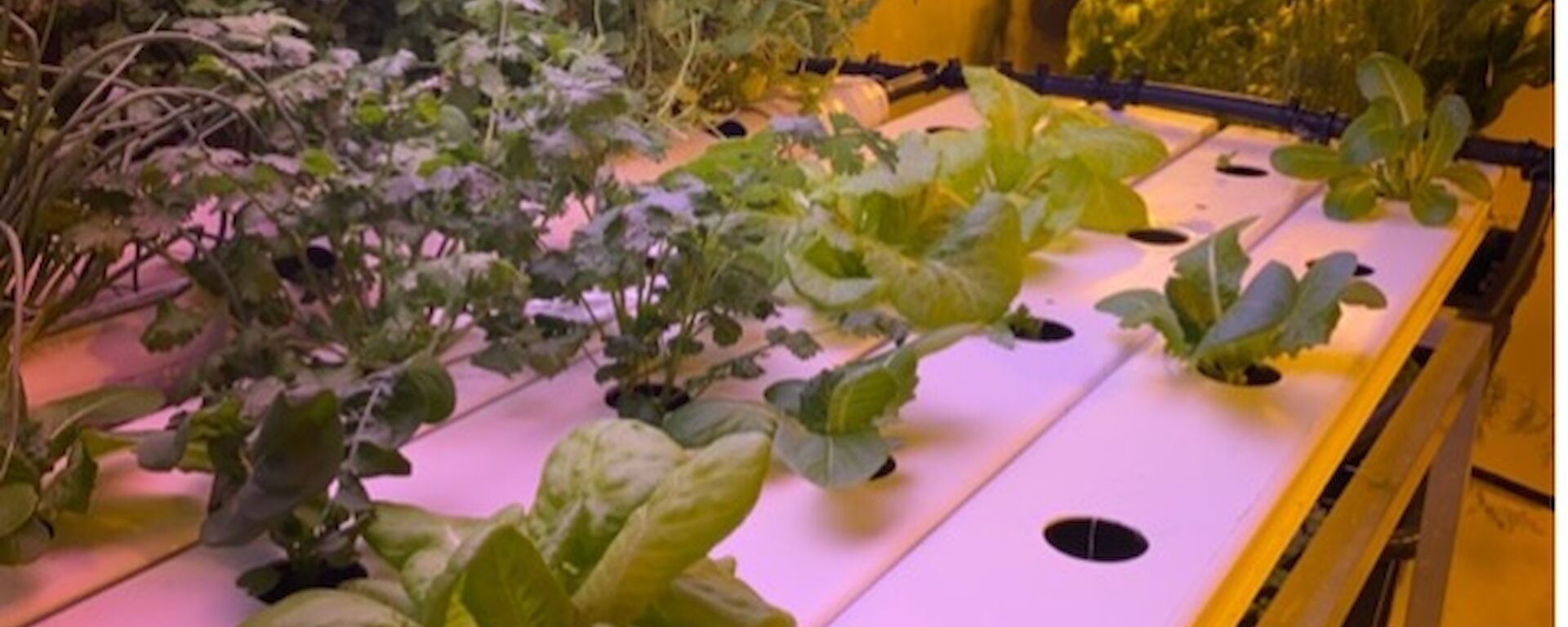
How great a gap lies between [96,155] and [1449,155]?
4.14 feet

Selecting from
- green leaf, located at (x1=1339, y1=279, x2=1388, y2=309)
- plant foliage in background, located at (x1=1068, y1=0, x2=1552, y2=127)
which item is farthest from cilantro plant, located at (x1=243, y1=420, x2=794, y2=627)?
plant foliage in background, located at (x1=1068, y1=0, x2=1552, y2=127)

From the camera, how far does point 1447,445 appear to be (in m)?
1.53

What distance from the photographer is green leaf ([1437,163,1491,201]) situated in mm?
1588

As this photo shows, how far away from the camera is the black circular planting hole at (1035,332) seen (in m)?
1.18

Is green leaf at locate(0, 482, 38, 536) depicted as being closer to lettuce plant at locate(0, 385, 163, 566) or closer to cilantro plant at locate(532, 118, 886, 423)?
lettuce plant at locate(0, 385, 163, 566)

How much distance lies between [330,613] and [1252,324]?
0.67 metres

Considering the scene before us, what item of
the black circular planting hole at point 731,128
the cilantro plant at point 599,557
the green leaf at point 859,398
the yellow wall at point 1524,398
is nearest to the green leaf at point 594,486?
the cilantro plant at point 599,557

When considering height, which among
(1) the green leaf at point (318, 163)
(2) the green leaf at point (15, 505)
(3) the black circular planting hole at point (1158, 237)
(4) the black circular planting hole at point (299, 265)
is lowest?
(3) the black circular planting hole at point (1158, 237)

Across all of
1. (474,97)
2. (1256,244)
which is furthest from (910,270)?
(1256,244)

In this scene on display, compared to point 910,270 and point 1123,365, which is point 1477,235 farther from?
point 910,270

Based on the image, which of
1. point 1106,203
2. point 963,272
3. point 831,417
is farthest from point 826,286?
point 1106,203

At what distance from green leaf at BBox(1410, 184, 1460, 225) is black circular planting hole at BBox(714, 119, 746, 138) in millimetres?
677

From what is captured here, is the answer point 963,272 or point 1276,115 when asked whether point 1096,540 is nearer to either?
point 963,272

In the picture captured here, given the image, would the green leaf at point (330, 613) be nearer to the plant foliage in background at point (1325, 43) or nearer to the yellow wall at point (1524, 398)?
the plant foliage in background at point (1325, 43)
